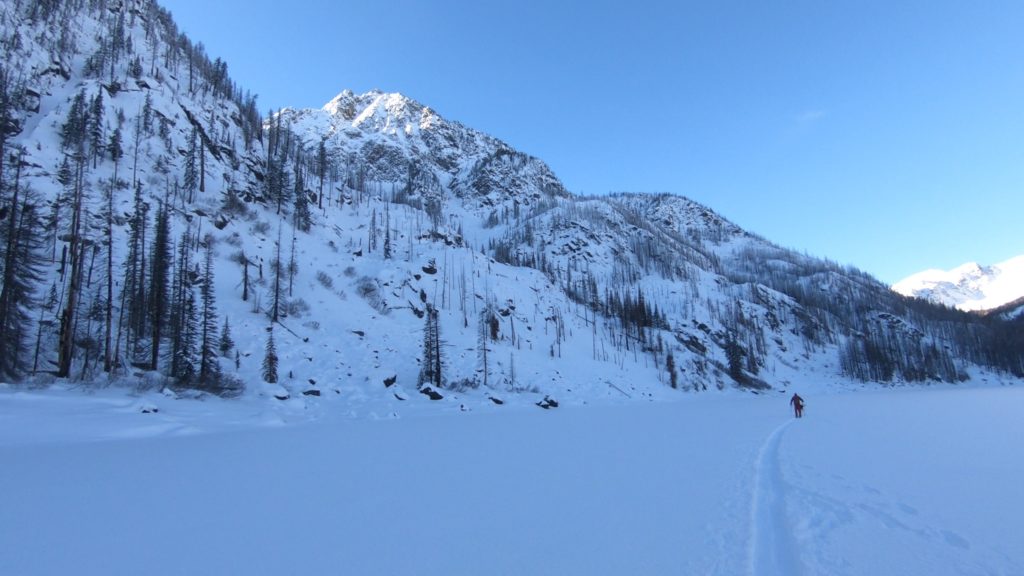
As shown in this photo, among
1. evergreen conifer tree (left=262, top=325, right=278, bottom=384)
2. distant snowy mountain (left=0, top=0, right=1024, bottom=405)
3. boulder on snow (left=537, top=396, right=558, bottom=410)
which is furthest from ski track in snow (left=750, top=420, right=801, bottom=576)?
evergreen conifer tree (left=262, top=325, right=278, bottom=384)

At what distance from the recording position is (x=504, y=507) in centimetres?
777

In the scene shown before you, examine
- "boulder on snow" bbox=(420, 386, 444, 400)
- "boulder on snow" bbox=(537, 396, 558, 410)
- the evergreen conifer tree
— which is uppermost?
the evergreen conifer tree

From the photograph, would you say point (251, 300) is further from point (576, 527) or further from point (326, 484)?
point (576, 527)

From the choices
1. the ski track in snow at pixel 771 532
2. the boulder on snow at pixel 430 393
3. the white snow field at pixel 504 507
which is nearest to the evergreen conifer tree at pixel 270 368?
the boulder on snow at pixel 430 393

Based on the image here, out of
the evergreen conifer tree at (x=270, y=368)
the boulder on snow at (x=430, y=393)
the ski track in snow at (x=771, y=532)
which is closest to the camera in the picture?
the ski track in snow at (x=771, y=532)

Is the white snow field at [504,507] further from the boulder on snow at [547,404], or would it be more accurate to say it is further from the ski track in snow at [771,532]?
the boulder on snow at [547,404]

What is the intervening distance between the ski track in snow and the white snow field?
0.04m

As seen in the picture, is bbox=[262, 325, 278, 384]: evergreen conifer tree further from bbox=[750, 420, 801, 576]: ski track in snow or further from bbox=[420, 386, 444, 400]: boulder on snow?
bbox=[750, 420, 801, 576]: ski track in snow

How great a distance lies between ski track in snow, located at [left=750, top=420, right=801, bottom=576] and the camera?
5.39 metres

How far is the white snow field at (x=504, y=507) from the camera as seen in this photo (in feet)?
17.7

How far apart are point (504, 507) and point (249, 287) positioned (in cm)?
5645

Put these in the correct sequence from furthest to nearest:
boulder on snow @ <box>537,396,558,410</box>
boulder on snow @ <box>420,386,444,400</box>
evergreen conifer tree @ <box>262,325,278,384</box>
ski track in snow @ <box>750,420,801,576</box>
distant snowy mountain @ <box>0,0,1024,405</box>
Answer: boulder on snow @ <box>537,396,558,410</box>
boulder on snow @ <box>420,386,444,400</box>
evergreen conifer tree @ <box>262,325,278,384</box>
distant snowy mountain @ <box>0,0,1024,405</box>
ski track in snow @ <box>750,420,801,576</box>

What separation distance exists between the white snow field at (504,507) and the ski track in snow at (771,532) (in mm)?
39

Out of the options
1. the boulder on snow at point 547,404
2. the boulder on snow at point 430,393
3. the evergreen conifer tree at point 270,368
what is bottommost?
the boulder on snow at point 547,404
